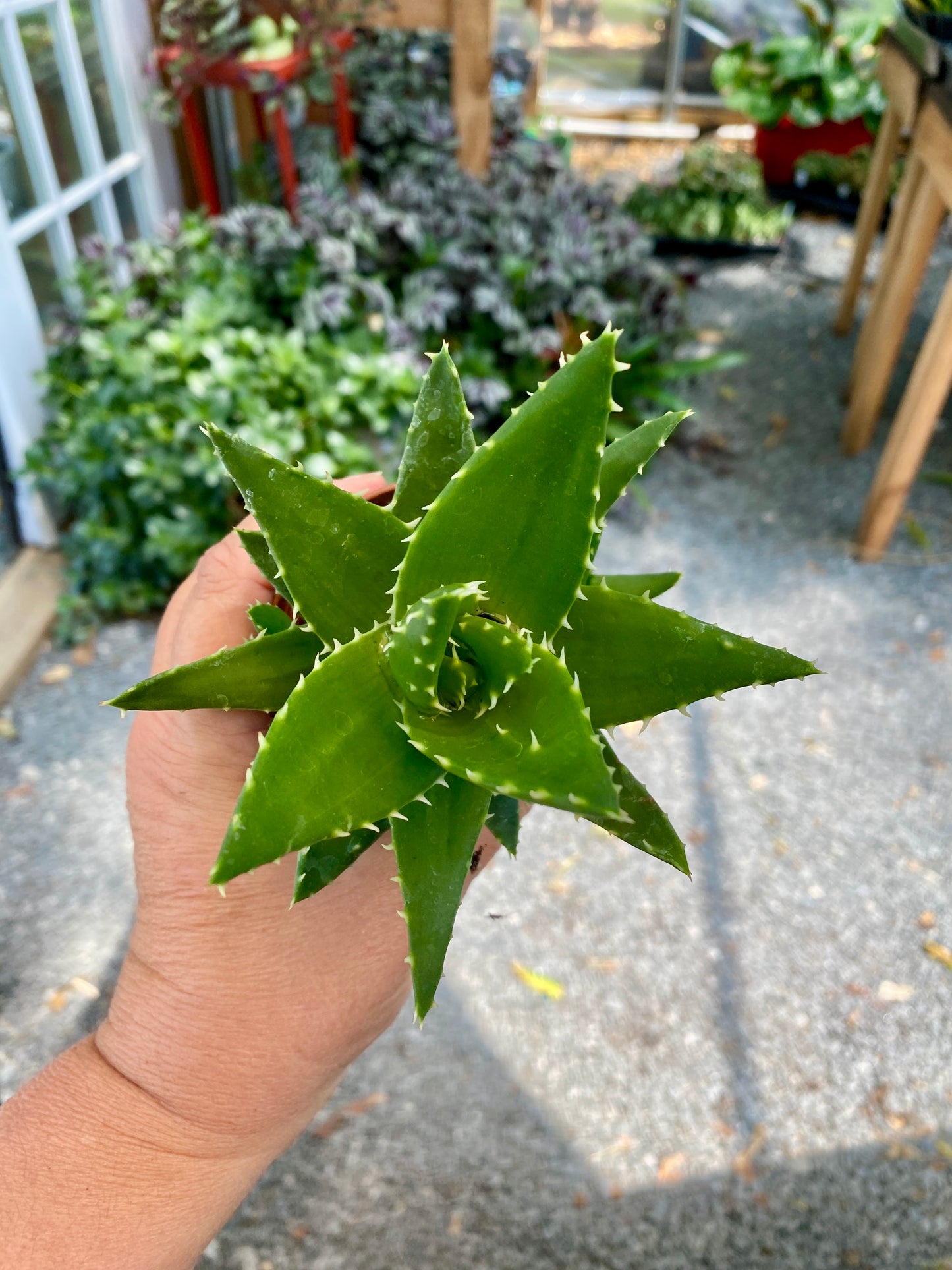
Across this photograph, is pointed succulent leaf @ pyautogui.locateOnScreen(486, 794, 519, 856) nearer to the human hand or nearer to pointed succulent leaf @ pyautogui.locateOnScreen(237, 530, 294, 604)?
the human hand

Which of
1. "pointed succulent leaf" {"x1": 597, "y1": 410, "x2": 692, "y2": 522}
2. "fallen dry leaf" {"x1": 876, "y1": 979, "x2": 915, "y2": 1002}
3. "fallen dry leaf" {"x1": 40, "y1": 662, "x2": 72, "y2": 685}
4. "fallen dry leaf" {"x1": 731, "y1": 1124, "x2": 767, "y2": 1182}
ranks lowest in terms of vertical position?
"fallen dry leaf" {"x1": 731, "y1": 1124, "x2": 767, "y2": 1182}

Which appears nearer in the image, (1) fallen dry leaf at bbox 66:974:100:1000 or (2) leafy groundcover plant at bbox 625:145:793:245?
(1) fallen dry leaf at bbox 66:974:100:1000

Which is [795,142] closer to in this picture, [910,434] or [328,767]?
[910,434]

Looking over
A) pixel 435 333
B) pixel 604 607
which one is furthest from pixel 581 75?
pixel 604 607

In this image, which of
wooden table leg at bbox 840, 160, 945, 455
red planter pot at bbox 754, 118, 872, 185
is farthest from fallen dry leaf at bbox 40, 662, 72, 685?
red planter pot at bbox 754, 118, 872, 185

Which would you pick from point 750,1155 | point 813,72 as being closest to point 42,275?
point 750,1155

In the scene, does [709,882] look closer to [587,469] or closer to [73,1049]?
[73,1049]
